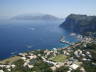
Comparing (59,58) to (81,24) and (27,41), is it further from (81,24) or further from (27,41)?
(81,24)

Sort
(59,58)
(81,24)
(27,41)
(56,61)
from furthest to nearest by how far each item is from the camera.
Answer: (81,24), (27,41), (59,58), (56,61)

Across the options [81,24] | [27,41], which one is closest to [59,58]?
[27,41]

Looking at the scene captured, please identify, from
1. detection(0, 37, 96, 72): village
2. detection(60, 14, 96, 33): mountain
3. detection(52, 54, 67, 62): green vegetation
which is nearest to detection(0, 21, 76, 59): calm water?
detection(60, 14, 96, 33): mountain

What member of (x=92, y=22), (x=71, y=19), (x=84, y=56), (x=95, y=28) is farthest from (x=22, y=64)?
(x=71, y=19)

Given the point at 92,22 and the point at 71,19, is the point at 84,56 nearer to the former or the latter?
the point at 92,22

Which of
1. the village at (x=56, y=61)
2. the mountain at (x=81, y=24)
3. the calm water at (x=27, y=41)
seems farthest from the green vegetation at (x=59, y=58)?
the mountain at (x=81, y=24)

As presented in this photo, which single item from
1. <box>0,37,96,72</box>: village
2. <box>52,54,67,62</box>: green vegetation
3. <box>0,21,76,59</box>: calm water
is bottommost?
<box>0,21,76,59</box>: calm water

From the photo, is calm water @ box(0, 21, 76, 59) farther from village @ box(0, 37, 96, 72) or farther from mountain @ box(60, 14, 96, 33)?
village @ box(0, 37, 96, 72)

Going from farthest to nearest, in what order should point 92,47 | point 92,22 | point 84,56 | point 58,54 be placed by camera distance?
point 92,22
point 92,47
point 58,54
point 84,56

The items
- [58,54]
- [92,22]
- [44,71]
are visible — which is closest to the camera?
[44,71]

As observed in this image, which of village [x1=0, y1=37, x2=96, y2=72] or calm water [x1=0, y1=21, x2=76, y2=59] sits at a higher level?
village [x1=0, y1=37, x2=96, y2=72]

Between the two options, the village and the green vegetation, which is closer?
the village
